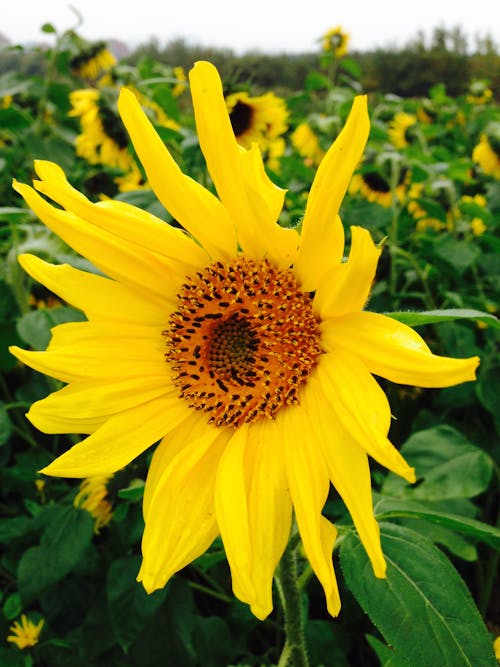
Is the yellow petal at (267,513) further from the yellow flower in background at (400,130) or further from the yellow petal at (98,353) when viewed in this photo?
the yellow flower in background at (400,130)

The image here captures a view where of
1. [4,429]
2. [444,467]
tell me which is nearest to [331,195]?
[444,467]

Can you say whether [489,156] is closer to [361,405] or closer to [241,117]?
[241,117]

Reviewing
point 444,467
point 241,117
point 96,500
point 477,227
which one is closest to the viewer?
point 444,467

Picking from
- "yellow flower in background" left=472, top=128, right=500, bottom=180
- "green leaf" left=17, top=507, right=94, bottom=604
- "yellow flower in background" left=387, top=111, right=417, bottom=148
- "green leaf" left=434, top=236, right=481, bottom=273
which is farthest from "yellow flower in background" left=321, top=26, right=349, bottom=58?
"green leaf" left=17, top=507, right=94, bottom=604

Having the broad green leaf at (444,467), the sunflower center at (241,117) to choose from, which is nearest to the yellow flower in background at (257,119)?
the sunflower center at (241,117)

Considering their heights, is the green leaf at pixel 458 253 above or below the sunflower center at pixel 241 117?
below

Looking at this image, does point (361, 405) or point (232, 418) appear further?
point (232, 418)
